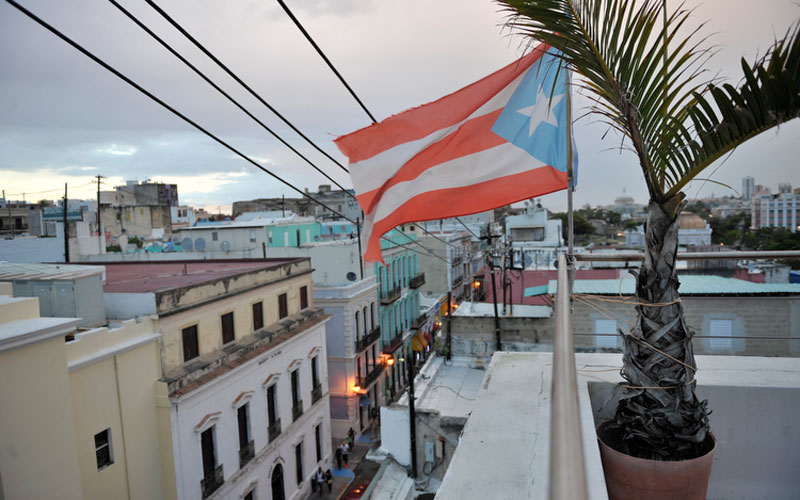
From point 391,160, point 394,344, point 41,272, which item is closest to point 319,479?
point 41,272

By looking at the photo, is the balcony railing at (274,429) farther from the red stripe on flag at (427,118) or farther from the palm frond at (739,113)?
the palm frond at (739,113)

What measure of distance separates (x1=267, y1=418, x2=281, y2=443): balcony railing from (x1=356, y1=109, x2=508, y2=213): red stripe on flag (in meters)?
10.0

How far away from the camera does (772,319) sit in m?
11.7

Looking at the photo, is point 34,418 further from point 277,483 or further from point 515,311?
point 515,311

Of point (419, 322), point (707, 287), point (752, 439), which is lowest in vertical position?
point (419, 322)

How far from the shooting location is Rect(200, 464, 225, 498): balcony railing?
10.7m

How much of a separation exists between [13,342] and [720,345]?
14.0 metres

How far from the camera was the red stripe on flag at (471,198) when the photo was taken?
465cm

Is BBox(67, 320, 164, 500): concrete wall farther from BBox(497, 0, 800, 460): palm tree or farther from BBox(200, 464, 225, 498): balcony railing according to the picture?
BBox(497, 0, 800, 460): palm tree

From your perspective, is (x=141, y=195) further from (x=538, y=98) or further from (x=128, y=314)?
(x=538, y=98)

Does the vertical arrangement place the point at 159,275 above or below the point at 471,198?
below

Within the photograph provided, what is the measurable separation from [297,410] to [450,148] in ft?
38.8

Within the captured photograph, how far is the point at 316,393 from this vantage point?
1612 centimetres

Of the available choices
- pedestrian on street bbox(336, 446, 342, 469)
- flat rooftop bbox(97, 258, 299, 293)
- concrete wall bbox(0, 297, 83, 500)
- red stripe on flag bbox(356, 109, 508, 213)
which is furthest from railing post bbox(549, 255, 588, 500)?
pedestrian on street bbox(336, 446, 342, 469)
